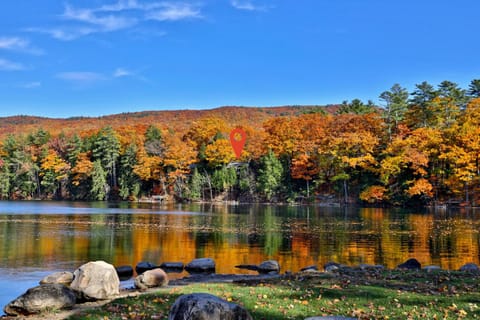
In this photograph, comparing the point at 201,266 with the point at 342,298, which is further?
the point at 201,266

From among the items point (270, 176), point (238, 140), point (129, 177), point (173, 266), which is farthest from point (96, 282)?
point (129, 177)

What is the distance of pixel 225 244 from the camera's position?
2836 centimetres

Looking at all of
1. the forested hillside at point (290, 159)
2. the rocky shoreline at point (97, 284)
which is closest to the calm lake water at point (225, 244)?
the rocky shoreline at point (97, 284)

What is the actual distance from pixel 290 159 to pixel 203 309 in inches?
2892

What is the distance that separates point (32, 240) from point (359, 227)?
24463 mm

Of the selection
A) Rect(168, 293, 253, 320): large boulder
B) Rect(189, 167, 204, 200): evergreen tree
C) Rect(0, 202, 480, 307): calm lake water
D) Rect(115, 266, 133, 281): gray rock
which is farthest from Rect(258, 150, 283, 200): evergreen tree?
Rect(168, 293, 253, 320): large boulder

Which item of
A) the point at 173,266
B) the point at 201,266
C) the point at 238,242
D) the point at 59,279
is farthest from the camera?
the point at 238,242

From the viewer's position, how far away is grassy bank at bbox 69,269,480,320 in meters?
10.2

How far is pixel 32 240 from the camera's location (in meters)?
28.5

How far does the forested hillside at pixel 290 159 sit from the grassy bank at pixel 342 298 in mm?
51180

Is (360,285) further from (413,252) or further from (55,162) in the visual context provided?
(55,162)

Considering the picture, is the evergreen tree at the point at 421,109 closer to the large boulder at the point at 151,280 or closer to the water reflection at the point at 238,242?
the water reflection at the point at 238,242

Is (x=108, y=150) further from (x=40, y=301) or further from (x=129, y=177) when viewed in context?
(x=40, y=301)

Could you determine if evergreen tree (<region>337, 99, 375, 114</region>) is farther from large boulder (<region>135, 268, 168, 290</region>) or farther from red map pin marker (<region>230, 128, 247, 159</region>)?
large boulder (<region>135, 268, 168, 290</region>)
